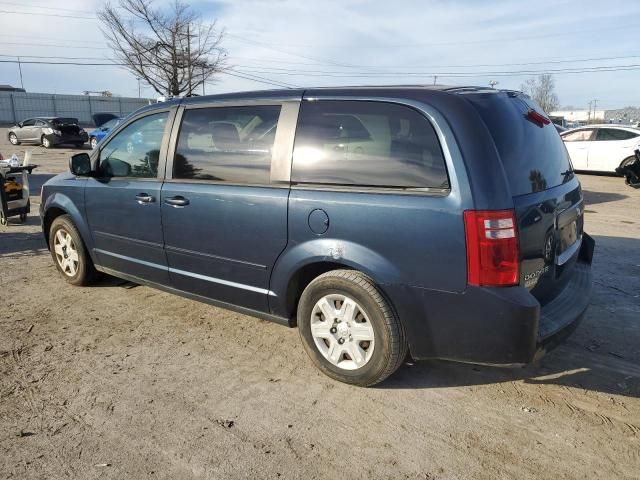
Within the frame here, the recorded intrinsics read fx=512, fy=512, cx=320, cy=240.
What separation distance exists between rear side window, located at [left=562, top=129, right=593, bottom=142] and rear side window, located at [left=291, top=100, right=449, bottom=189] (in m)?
14.6

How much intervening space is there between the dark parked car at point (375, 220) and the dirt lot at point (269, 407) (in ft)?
1.06

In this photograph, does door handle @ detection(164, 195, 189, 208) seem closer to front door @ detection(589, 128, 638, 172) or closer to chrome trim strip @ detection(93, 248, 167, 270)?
chrome trim strip @ detection(93, 248, 167, 270)

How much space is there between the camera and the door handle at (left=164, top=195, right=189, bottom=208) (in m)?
3.77

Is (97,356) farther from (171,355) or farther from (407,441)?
(407,441)

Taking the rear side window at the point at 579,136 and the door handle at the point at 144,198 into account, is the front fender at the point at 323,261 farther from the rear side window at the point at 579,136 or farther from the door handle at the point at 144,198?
the rear side window at the point at 579,136

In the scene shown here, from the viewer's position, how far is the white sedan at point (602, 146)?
1459cm

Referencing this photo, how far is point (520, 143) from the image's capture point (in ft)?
9.64

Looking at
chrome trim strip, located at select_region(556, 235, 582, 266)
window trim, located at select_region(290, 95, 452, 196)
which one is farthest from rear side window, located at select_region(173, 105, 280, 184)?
chrome trim strip, located at select_region(556, 235, 582, 266)

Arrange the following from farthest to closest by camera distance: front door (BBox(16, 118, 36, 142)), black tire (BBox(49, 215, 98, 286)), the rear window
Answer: front door (BBox(16, 118, 36, 142))
black tire (BBox(49, 215, 98, 286))
the rear window

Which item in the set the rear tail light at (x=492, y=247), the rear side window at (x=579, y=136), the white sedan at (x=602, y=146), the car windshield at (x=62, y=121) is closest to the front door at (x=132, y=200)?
the rear tail light at (x=492, y=247)

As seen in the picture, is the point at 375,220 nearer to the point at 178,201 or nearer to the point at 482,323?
the point at 482,323

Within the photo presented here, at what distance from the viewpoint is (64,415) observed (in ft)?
9.62

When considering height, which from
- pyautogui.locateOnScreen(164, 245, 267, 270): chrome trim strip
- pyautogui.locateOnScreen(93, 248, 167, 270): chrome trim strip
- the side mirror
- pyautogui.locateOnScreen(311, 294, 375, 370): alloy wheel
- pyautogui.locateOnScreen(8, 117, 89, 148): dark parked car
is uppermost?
pyautogui.locateOnScreen(8, 117, 89, 148): dark parked car

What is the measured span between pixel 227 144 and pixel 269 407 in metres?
1.82
